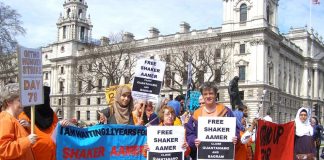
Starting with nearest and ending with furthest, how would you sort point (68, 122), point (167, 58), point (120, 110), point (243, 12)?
point (68, 122), point (120, 110), point (167, 58), point (243, 12)

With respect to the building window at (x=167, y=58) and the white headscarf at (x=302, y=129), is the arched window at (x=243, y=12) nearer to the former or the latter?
the building window at (x=167, y=58)

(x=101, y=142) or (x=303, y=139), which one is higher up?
(x=101, y=142)

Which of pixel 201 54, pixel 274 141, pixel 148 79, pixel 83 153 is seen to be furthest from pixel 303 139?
pixel 201 54

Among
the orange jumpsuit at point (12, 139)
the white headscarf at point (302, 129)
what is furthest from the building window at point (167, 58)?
the orange jumpsuit at point (12, 139)

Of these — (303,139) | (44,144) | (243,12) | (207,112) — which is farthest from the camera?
(243,12)

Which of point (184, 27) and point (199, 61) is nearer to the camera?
point (199, 61)

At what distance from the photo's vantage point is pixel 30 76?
483 centimetres

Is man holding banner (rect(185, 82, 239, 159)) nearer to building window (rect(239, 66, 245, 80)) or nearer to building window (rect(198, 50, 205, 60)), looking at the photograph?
building window (rect(198, 50, 205, 60))

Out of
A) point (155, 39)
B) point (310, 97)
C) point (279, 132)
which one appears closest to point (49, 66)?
point (155, 39)

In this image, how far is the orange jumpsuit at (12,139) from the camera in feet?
14.0

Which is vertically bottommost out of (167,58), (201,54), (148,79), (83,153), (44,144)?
(83,153)

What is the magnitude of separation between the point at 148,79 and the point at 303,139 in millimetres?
3070

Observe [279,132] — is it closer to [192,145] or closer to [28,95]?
[192,145]

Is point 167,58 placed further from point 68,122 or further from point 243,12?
point 68,122
